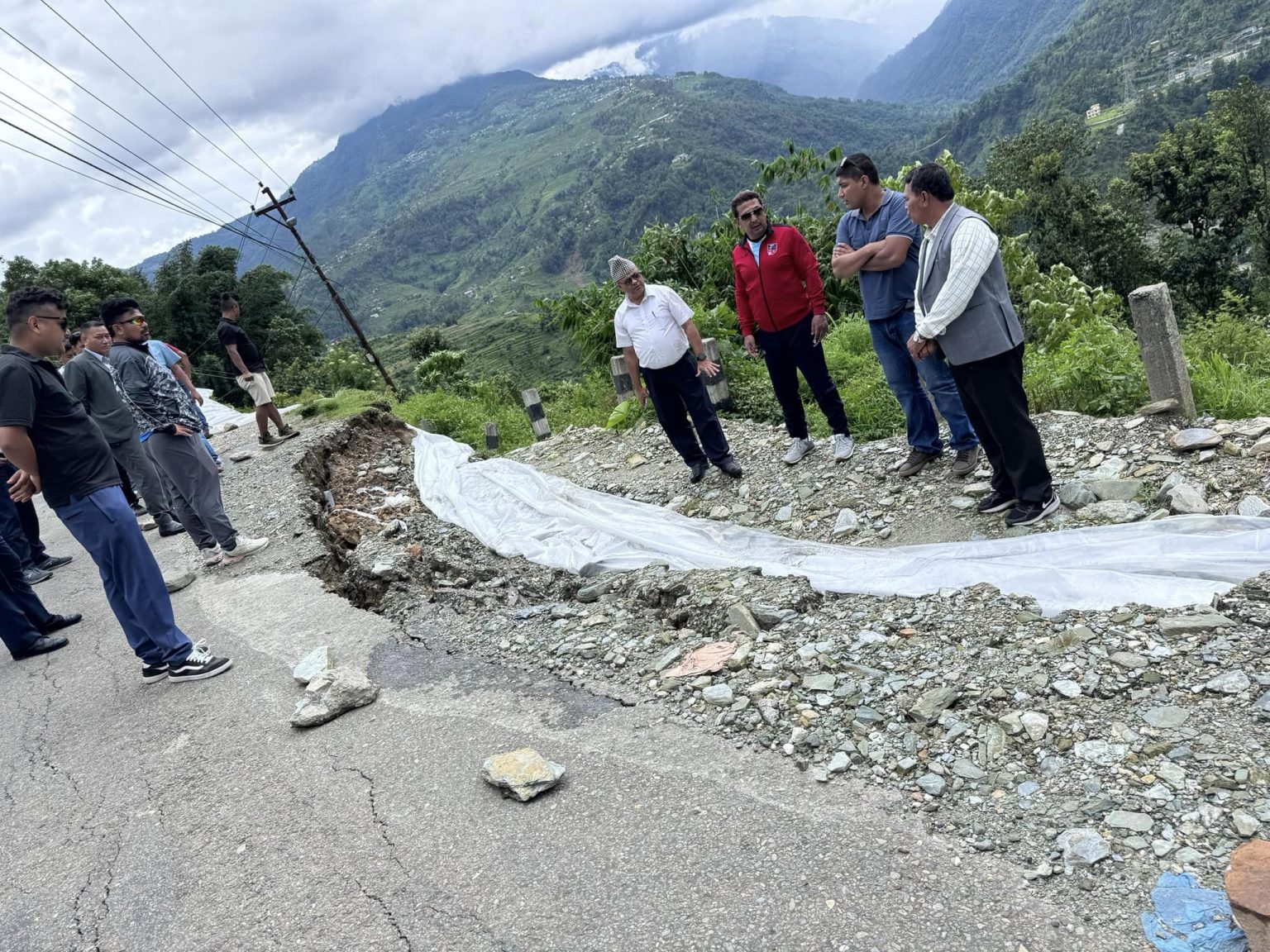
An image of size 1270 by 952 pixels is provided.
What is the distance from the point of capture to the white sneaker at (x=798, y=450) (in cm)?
614

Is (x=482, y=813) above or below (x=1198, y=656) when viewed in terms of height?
above

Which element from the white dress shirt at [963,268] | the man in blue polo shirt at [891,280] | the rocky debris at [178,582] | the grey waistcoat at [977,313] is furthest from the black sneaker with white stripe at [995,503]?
the rocky debris at [178,582]

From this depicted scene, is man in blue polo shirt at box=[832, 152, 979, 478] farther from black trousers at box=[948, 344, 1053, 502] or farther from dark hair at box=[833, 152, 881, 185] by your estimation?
black trousers at box=[948, 344, 1053, 502]

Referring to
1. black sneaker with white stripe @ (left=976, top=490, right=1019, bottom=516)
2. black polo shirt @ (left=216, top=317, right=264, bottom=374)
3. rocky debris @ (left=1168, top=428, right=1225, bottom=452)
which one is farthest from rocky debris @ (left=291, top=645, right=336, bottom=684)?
black polo shirt @ (left=216, top=317, right=264, bottom=374)

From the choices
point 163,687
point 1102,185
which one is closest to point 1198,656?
point 163,687

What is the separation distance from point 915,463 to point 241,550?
17.8 feet

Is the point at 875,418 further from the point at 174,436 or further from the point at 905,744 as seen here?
the point at 174,436

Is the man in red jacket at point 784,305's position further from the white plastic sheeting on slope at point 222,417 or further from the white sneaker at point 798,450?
the white plastic sheeting on slope at point 222,417

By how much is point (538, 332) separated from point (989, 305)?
281ft

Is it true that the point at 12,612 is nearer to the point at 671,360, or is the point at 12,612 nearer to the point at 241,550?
the point at 241,550

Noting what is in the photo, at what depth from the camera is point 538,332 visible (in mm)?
87438

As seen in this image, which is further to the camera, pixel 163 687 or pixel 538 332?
pixel 538 332

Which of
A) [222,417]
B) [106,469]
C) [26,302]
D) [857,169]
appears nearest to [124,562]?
[106,469]

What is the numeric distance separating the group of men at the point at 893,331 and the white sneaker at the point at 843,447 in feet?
0.04
